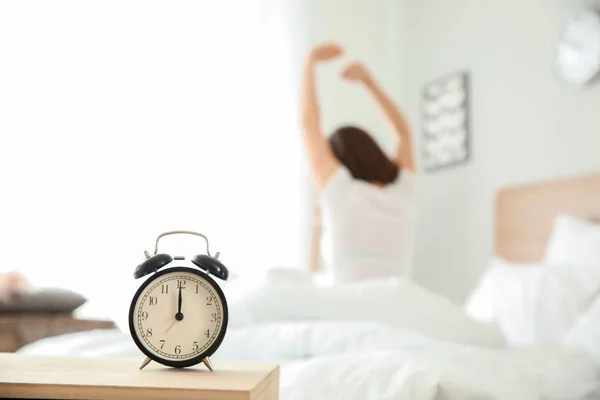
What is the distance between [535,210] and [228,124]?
162 centimetres

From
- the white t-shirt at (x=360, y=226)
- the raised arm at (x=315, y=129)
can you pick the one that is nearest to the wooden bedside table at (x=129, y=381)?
the white t-shirt at (x=360, y=226)

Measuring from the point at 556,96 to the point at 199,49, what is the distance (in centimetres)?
177

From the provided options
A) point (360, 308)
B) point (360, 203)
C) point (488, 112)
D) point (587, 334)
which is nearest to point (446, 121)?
point (488, 112)

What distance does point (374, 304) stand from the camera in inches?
72.0

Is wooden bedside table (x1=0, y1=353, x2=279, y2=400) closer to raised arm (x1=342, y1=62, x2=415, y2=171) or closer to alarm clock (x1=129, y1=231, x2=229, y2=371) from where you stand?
alarm clock (x1=129, y1=231, x2=229, y2=371)

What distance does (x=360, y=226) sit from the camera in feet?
9.15

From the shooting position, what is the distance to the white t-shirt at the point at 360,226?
2785mm

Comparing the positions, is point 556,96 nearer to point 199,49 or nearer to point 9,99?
point 199,49

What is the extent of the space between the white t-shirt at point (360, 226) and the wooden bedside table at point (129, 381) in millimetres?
1702

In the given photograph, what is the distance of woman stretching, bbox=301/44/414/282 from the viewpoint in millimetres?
2789

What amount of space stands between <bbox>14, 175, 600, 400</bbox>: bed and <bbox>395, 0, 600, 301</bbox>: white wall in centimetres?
133

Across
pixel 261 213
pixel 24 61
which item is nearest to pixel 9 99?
pixel 24 61

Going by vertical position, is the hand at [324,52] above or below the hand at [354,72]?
above

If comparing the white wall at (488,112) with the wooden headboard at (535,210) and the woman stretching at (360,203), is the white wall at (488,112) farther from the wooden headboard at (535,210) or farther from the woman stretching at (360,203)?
the woman stretching at (360,203)
